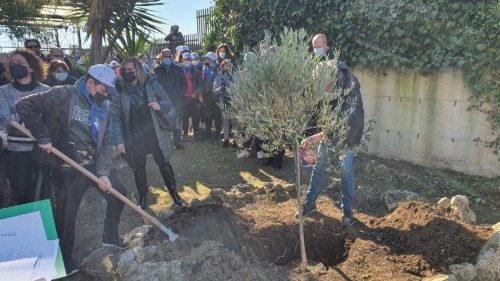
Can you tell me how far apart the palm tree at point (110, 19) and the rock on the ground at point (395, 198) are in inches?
212

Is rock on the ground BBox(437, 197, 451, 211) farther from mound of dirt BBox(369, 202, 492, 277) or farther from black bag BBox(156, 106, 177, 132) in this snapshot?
black bag BBox(156, 106, 177, 132)

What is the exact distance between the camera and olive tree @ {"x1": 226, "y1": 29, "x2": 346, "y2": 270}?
2934 millimetres

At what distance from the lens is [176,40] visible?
1205cm

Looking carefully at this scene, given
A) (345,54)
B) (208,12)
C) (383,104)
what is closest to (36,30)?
(208,12)

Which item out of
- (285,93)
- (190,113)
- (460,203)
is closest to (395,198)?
(460,203)

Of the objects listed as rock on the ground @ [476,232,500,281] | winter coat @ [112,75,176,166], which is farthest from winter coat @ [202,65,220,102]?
rock on the ground @ [476,232,500,281]

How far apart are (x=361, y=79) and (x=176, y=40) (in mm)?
6171

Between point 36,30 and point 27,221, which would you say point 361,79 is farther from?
point 36,30

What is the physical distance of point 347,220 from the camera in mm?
4430

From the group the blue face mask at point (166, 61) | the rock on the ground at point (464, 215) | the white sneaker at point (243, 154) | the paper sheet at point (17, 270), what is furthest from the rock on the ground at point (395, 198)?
the blue face mask at point (166, 61)

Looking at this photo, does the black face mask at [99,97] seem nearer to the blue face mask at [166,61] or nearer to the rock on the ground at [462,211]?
the rock on the ground at [462,211]

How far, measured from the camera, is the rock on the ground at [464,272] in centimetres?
326

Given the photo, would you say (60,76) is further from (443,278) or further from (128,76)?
(443,278)

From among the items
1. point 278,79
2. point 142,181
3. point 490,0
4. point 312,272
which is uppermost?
point 490,0
